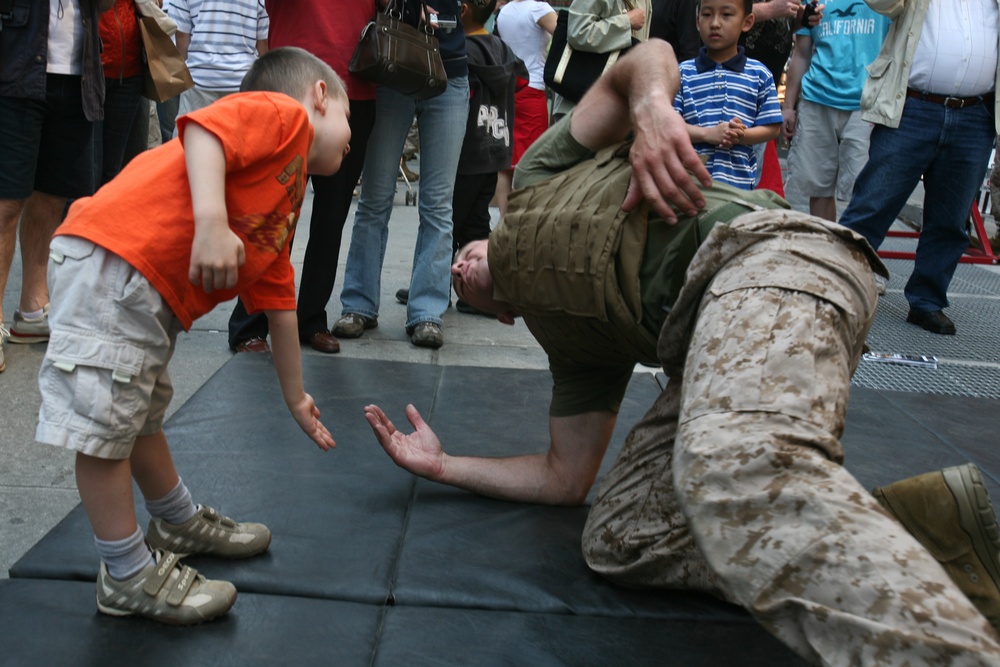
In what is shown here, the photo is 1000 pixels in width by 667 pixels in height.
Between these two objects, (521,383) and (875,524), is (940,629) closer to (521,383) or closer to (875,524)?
(875,524)

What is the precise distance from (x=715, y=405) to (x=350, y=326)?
109 inches

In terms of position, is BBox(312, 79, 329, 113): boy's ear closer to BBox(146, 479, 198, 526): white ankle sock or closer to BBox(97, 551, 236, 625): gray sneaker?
BBox(146, 479, 198, 526): white ankle sock

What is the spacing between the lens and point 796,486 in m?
1.41

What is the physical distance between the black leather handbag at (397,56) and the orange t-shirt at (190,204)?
1.72 metres

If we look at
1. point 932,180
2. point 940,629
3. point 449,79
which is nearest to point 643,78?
point 940,629

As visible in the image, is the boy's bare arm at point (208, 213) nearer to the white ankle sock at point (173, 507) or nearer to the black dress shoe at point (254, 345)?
the white ankle sock at point (173, 507)

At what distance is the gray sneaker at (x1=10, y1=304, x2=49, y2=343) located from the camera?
3.67m

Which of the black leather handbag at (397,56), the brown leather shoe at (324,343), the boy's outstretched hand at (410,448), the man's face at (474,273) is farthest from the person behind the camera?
the brown leather shoe at (324,343)

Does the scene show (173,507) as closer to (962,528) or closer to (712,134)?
(962,528)

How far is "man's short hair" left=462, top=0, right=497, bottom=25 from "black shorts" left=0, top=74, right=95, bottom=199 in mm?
1789

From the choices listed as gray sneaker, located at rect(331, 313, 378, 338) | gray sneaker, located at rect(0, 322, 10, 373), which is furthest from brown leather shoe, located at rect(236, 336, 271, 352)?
gray sneaker, located at rect(0, 322, 10, 373)

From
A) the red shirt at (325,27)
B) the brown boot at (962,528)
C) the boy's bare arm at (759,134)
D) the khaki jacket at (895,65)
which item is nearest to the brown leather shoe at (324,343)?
the red shirt at (325,27)

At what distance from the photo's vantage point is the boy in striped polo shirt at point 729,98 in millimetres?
3775

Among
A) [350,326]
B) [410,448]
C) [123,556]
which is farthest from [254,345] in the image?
[123,556]
